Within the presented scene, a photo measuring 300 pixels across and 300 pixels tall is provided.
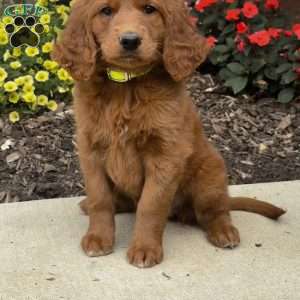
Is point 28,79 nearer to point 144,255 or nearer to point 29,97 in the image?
point 29,97

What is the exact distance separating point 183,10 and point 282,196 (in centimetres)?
139

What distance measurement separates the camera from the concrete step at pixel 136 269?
3061 mm

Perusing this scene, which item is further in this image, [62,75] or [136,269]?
[62,75]

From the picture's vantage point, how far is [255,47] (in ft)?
17.7

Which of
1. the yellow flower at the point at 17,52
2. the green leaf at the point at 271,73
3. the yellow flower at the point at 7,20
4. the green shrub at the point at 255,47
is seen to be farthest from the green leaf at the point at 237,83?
the yellow flower at the point at 7,20

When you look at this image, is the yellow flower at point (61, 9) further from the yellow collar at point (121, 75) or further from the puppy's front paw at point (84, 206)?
the yellow collar at point (121, 75)

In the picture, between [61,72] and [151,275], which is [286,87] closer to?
[61,72]

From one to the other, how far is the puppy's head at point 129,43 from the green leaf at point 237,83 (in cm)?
203

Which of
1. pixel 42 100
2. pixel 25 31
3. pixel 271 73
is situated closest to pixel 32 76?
pixel 42 100

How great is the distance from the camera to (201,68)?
5781mm

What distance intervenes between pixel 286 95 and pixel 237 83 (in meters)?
0.37

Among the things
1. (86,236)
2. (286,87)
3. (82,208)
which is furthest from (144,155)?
(286,87)

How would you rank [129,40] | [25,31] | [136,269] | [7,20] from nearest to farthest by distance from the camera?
[129,40] < [136,269] < [7,20] < [25,31]

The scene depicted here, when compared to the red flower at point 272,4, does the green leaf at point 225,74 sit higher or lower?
lower
